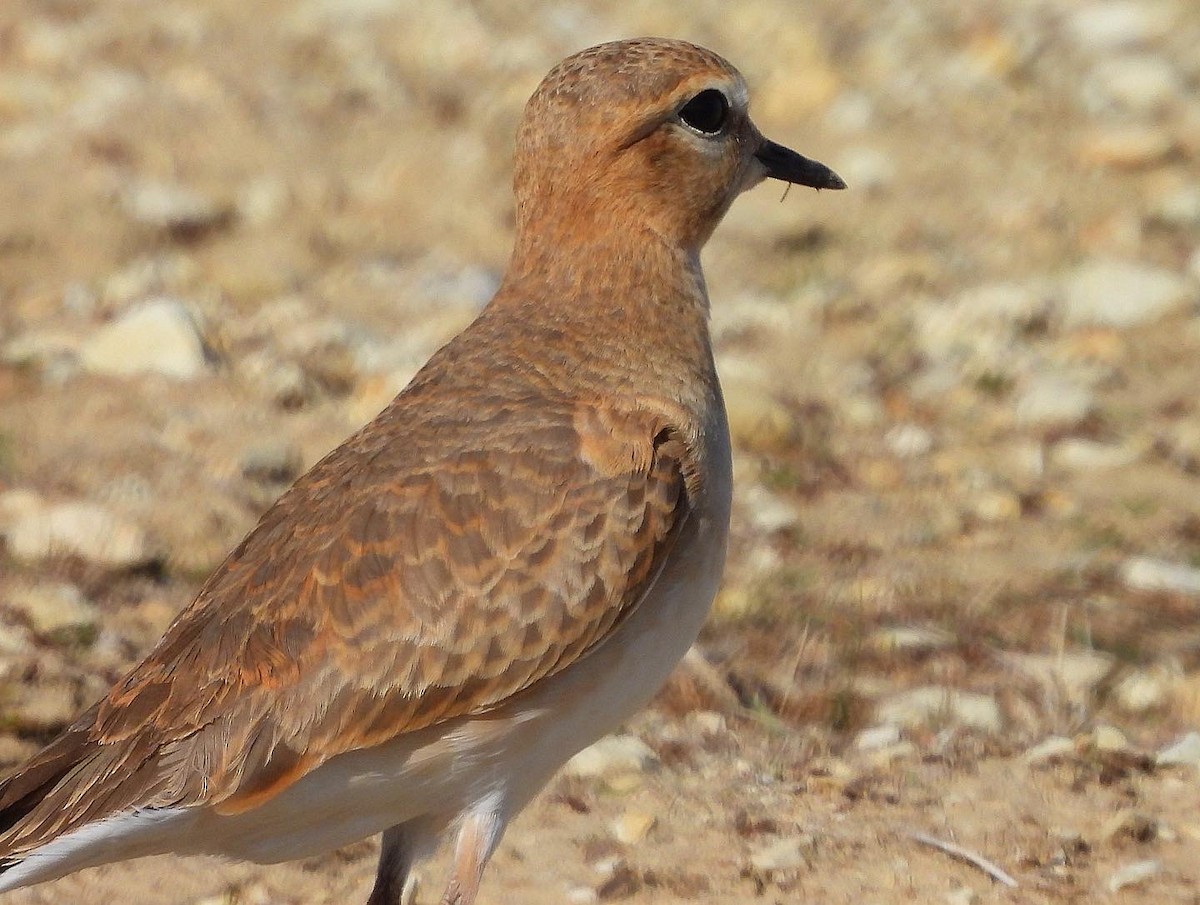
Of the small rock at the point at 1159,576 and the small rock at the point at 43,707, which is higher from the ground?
the small rock at the point at 1159,576

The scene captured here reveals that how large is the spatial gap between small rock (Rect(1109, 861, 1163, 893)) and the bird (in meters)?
1.36

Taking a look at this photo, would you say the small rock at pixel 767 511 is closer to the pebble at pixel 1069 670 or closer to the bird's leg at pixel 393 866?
the pebble at pixel 1069 670

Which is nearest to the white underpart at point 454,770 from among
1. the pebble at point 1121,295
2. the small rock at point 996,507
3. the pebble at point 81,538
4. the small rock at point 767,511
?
the pebble at point 81,538

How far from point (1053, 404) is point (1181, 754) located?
2.94 m

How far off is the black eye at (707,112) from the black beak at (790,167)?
0.91ft

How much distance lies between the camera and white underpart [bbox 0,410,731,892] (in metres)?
4.58

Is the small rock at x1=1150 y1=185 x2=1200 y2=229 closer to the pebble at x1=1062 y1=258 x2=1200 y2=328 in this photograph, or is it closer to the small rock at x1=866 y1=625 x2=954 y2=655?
the pebble at x1=1062 y1=258 x2=1200 y2=328

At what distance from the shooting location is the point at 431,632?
4.69 meters

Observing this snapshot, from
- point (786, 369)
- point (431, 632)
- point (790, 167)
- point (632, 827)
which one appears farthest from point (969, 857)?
point (786, 369)

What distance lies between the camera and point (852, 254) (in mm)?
10078

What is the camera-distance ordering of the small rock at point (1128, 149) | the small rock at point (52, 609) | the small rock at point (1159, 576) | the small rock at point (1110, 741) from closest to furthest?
the small rock at point (1110, 741) < the small rock at point (52, 609) < the small rock at point (1159, 576) < the small rock at point (1128, 149)

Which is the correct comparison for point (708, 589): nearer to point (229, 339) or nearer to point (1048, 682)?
point (1048, 682)

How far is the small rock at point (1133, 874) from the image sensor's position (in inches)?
210

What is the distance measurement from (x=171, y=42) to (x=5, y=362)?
357cm
